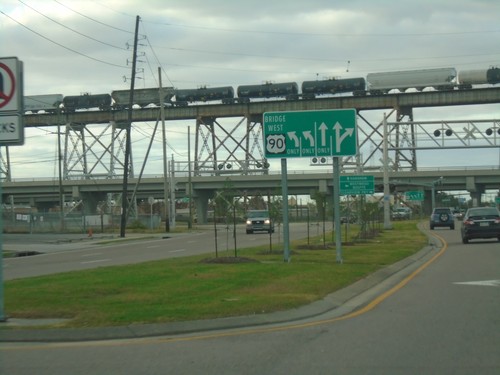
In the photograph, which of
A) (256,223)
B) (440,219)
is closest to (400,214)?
(440,219)

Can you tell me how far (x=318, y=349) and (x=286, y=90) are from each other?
72.6m

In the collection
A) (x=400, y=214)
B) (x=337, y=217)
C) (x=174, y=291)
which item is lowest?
(x=174, y=291)

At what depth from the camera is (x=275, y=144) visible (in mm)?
21125

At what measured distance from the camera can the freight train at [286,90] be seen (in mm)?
74125

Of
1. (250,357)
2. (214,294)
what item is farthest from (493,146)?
(250,357)

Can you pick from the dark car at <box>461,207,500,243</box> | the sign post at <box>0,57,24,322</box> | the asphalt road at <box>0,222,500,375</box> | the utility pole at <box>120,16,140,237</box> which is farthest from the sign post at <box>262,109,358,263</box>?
the utility pole at <box>120,16,140,237</box>

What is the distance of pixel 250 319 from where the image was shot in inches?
425

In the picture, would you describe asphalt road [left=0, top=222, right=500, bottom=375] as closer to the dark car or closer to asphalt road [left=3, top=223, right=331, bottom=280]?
asphalt road [left=3, top=223, right=331, bottom=280]

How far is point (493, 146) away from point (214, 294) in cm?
4292

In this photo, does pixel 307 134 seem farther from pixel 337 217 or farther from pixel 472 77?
pixel 472 77

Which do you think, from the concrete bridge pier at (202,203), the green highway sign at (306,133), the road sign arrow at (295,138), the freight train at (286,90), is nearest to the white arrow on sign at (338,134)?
the green highway sign at (306,133)

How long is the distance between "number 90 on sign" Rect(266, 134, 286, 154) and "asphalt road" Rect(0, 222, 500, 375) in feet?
31.0

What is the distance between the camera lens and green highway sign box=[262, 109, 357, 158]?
68.9ft

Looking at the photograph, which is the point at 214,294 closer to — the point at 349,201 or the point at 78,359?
the point at 78,359
